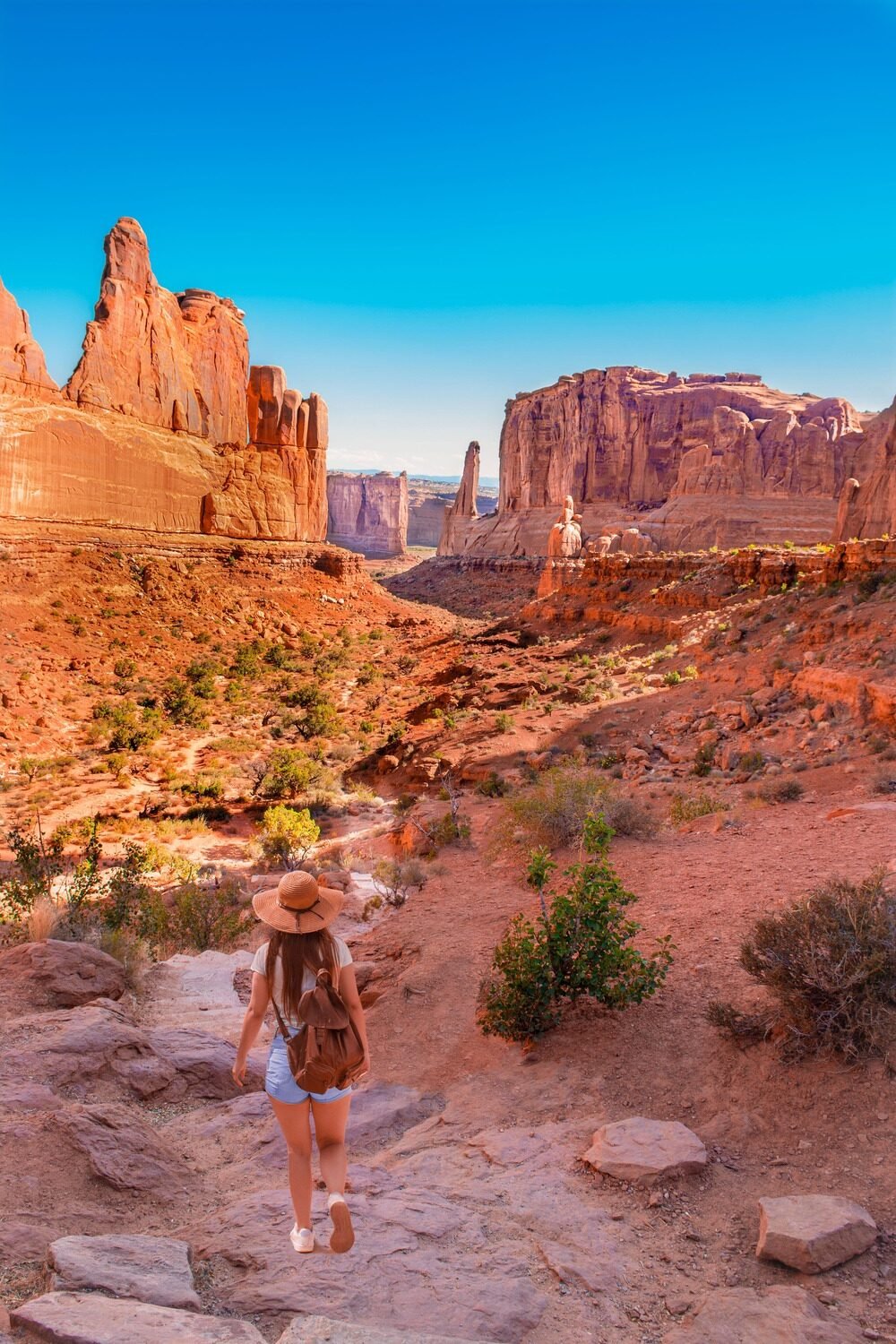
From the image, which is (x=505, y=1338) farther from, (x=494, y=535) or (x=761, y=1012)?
(x=494, y=535)

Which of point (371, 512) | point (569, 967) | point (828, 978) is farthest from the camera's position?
point (371, 512)

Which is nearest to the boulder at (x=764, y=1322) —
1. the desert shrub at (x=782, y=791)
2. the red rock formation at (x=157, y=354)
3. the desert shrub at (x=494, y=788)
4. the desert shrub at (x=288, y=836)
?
the desert shrub at (x=782, y=791)

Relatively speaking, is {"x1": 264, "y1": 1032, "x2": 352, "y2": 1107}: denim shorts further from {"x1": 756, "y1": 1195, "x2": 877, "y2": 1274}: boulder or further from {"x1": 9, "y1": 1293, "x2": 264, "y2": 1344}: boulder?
{"x1": 756, "y1": 1195, "x2": 877, "y2": 1274}: boulder

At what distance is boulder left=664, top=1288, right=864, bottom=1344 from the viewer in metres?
2.75

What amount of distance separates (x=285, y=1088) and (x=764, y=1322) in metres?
2.13

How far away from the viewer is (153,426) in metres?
41.0

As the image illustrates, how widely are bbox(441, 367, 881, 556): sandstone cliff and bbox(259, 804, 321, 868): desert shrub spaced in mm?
52174

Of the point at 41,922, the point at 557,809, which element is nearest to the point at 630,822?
the point at 557,809

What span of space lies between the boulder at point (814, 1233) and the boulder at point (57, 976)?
5.32 meters

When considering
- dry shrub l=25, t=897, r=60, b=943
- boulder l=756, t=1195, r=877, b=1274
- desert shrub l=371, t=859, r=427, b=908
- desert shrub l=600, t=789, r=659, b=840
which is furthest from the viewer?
desert shrub l=600, t=789, r=659, b=840

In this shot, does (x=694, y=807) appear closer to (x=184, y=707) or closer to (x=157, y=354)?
(x=184, y=707)

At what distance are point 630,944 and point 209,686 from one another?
24031mm

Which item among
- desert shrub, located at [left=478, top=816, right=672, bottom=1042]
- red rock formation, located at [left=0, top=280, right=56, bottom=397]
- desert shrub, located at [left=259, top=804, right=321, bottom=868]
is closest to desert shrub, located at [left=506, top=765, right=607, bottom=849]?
desert shrub, located at [left=478, top=816, right=672, bottom=1042]

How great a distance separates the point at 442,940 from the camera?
8266 mm
